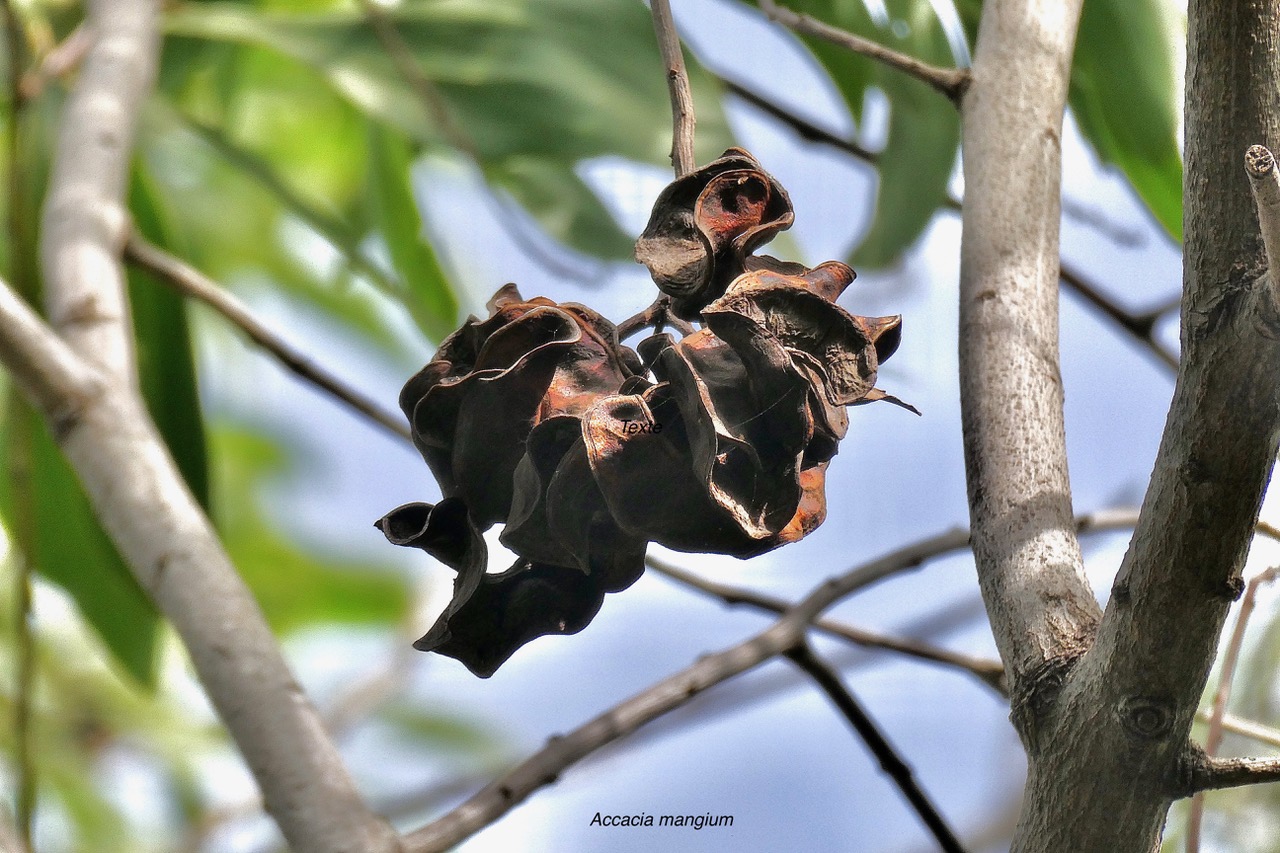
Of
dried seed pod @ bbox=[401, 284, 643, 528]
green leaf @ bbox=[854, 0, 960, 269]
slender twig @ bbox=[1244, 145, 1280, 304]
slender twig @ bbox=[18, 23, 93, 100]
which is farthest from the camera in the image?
slender twig @ bbox=[18, 23, 93, 100]

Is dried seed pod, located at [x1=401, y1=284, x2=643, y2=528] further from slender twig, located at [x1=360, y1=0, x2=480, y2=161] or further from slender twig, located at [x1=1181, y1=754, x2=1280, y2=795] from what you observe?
slender twig, located at [x1=360, y1=0, x2=480, y2=161]

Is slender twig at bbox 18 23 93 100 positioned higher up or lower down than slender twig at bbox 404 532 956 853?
higher up

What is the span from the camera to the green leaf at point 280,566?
203cm

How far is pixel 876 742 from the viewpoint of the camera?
35.3 inches

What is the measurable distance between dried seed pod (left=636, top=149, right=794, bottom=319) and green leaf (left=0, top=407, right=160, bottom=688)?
88 centimetres

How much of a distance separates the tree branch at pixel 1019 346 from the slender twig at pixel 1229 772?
0.20ft

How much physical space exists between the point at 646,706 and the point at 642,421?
38 centimetres

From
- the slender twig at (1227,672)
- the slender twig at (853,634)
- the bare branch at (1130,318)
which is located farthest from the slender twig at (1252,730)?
the bare branch at (1130,318)

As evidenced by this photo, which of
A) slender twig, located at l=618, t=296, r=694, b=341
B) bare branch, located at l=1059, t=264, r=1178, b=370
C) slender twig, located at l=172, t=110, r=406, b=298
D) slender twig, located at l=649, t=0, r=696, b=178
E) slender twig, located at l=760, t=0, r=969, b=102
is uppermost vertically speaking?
slender twig, located at l=172, t=110, r=406, b=298

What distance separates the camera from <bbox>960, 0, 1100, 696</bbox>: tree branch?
0.54 meters

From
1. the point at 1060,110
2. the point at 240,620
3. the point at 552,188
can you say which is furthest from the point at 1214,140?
the point at 552,188

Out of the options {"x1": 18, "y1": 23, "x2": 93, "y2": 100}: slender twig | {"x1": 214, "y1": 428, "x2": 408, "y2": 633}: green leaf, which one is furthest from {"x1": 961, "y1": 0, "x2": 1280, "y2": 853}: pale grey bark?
{"x1": 214, "y1": 428, "x2": 408, "y2": 633}: green leaf

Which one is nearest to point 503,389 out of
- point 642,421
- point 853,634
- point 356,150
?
point 642,421

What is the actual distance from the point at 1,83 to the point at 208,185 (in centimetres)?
78
